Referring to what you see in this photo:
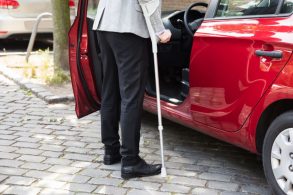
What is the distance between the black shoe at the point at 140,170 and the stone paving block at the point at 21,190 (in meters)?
0.67

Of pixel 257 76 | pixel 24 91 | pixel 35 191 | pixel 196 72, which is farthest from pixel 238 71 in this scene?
pixel 24 91

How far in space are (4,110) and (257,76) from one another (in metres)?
3.53

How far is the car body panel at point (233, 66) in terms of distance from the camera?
11.0 ft

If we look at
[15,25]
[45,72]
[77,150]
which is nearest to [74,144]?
[77,150]

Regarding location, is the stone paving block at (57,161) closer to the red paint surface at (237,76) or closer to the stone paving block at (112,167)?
the stone paving block at (112,167)

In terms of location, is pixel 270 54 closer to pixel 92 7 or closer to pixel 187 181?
pixel 187 181

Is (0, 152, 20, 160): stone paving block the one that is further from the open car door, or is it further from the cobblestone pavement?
the open car door

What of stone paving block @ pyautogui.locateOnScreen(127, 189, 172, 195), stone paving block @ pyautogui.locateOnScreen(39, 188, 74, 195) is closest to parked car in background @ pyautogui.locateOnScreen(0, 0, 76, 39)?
stone paving block @ pyautogui.locateOnScreen(39, 188, 74, 195)

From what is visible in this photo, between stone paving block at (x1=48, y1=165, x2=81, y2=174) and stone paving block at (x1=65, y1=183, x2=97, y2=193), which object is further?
stone paving block at (x1=48, y1=165, x2=81, y2=174)

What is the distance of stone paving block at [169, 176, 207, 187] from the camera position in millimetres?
3893

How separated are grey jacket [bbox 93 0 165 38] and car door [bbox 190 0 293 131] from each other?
0.47 meters

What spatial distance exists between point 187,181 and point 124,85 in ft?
2.92

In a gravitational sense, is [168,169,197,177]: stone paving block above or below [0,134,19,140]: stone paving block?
above

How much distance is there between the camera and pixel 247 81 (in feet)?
11.5
